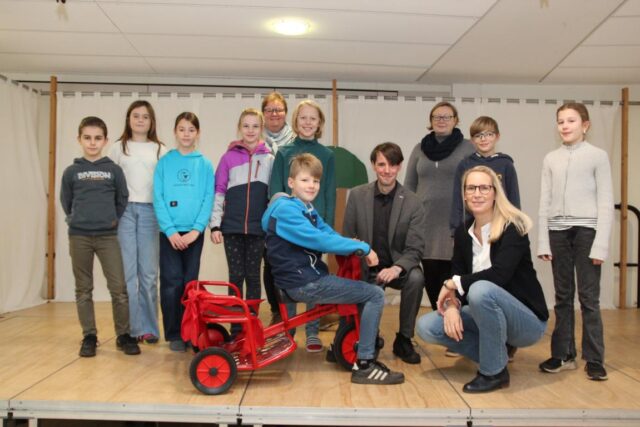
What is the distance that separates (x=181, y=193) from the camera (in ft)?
9.52

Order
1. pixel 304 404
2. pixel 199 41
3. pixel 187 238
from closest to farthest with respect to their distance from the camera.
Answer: pixel 304 404 < pixel 187 238 < pixel 199 41

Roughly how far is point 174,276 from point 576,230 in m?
2.05

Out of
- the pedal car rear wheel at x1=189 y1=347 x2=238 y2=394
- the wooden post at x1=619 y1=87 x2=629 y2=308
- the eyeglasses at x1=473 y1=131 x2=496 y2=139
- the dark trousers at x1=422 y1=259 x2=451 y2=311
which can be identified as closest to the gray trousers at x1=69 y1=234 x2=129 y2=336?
the pedal car rear wheel at x1=189 y1=347 x2=238 y2=394

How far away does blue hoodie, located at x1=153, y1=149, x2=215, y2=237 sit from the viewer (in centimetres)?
289

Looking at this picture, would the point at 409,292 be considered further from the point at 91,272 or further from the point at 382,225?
the point at 91,272

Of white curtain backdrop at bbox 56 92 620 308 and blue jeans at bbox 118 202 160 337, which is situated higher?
white curtain backdrop at bbox 56 92 620 308

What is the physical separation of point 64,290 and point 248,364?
311 cm

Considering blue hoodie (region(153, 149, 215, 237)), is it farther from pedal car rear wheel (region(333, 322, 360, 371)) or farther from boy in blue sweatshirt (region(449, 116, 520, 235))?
boy in blue sweatshirt (region(449, 116, 520, 235))

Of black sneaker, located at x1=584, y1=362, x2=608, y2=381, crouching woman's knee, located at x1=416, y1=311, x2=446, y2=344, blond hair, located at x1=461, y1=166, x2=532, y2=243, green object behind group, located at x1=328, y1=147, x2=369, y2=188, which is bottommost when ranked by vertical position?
black sneaker, located at x1=584, y1=362, x2=608, y2=381

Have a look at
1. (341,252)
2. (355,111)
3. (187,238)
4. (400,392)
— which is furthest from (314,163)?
(355,111)

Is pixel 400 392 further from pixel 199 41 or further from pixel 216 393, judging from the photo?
pixel 199 41

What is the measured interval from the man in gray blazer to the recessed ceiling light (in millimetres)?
1333

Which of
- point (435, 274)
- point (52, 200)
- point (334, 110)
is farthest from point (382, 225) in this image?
point (52, 200)

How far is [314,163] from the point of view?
246 centimetres
